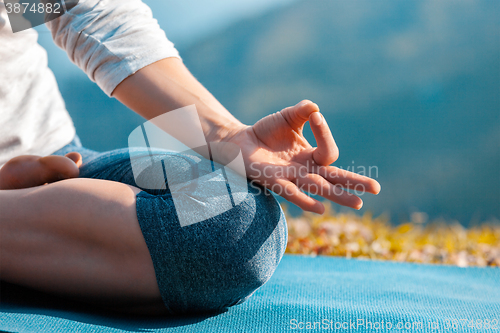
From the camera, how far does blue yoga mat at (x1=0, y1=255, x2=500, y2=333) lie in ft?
2.51

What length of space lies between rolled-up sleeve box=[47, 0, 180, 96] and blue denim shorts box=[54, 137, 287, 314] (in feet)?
1.07

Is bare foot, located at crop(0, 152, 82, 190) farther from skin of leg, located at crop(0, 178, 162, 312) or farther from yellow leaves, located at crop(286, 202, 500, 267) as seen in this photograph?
yellow leaves, located at crop(286, 202, 500, 267)

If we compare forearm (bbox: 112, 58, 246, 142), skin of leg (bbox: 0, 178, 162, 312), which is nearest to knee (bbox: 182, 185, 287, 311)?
skin of leg (bbox: 0, 178, 162, 312)

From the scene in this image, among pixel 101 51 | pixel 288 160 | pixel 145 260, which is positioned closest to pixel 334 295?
pixel 288 160

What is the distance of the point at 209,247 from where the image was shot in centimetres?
75

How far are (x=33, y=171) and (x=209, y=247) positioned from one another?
0.49 m

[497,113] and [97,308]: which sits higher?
[97,308]

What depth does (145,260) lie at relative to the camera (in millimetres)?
760

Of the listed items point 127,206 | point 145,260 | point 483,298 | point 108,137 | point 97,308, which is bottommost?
point 108,137

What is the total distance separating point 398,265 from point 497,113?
2.23 metres

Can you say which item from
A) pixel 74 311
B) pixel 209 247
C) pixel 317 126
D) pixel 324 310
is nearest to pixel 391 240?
pixel 324 310

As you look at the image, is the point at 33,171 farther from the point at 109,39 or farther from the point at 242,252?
the point at 242,252

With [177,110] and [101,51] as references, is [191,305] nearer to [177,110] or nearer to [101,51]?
[177,110]

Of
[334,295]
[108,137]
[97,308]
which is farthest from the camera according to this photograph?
[108,137]
